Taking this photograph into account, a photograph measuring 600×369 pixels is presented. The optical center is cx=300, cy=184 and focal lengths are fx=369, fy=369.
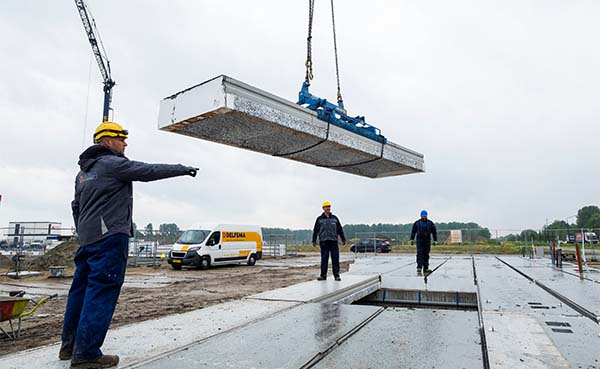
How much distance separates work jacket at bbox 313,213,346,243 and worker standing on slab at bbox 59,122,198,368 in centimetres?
548

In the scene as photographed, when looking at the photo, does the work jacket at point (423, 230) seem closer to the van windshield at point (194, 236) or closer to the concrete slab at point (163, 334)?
the concrete slab at point (163, 334)

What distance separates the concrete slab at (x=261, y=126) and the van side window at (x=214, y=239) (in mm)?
11303

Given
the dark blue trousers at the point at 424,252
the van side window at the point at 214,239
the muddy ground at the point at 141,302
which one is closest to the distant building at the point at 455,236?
the van side window at the point at 214,239

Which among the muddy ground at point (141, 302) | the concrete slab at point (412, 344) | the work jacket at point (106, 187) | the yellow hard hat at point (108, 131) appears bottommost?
→ the muddy ground at point (141, 302)

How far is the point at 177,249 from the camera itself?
55.0 feet

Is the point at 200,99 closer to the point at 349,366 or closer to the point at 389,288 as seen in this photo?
the point at 349,366

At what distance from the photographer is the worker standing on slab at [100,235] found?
263 cm

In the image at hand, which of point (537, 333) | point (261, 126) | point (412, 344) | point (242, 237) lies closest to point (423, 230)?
point (537, 333)

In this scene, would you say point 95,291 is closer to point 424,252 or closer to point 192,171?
point 192,171

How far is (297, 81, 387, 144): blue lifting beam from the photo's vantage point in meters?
5.54

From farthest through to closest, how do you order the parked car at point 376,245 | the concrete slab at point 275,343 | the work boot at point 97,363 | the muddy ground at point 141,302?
the parked car at point 376,245 < the muddy ground at point 141,302 < the concrete slab at point 275,343 < the work boot at point 97,363

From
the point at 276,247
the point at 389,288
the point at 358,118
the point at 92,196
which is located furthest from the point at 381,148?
the point at 276,247

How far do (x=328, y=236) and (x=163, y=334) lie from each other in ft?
15.8

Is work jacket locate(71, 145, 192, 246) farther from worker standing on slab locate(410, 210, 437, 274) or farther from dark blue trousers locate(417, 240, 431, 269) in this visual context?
dark blue trousers locate(417, 240, 431, 269)
